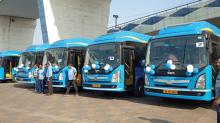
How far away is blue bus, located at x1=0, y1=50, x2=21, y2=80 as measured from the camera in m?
23.9

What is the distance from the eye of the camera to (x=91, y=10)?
30562mm

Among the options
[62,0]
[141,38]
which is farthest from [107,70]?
[62,0]

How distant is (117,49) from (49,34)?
14.6 meters

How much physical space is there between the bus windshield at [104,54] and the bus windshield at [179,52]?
1.78 metres

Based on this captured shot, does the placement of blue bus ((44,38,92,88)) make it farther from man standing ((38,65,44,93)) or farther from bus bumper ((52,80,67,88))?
man standing ((38,65,44,93))

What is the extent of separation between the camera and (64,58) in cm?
1537

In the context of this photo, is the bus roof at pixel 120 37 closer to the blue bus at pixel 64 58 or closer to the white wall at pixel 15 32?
the blue bus at pixel 64 58

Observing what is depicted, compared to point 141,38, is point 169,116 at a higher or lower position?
lower

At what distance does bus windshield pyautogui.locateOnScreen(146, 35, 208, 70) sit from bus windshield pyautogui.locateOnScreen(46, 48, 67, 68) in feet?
17.8

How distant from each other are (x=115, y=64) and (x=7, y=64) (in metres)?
14.0

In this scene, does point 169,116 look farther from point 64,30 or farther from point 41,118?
point 64,30

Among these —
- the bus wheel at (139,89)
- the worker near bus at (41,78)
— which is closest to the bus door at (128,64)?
the bus wheel at (139,89)

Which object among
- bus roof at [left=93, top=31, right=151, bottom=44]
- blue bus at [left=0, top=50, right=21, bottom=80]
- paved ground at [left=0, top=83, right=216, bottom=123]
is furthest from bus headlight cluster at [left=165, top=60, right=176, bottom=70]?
blue bus at [left=0, top=50, right=21, bottom=80]

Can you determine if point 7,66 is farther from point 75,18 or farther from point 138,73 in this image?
point 138,73
